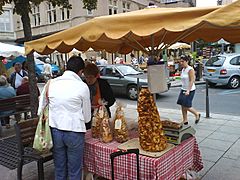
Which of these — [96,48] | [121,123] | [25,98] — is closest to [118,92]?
[25,98]

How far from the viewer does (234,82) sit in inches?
515

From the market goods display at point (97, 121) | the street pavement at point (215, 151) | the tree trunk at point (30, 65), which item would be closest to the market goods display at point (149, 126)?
the market goods display at point (97, 121)

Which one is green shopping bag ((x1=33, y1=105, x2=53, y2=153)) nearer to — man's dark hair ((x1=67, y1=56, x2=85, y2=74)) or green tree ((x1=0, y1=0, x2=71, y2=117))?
man's dark hair ((x1=67, y1=56, x2=85, y2=74))

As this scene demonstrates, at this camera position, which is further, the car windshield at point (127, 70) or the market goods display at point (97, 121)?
the car windshield at point (127, 70)

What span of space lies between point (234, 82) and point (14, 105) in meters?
10.4

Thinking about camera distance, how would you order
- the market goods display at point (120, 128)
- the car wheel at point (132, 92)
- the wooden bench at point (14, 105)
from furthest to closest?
the car wheel at point (132, 92) → the wooden bench at point (14, 105) → the market goods display at point (120, 128)

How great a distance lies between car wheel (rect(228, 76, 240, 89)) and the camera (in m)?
13.0

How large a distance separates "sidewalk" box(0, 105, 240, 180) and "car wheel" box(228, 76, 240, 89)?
20.5 feet

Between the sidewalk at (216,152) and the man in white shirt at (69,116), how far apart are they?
4.11 feet

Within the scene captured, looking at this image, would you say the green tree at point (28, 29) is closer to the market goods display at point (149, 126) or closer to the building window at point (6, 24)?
the market goods display at point (149, 126)

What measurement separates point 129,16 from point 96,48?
2.91m

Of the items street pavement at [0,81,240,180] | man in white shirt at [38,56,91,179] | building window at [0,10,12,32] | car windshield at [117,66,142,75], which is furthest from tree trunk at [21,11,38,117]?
building window at [0,10,12,32]

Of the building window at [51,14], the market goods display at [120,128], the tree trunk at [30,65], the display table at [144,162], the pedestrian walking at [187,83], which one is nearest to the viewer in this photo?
the display table at [144,162]

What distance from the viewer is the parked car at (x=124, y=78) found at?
11602 mm
